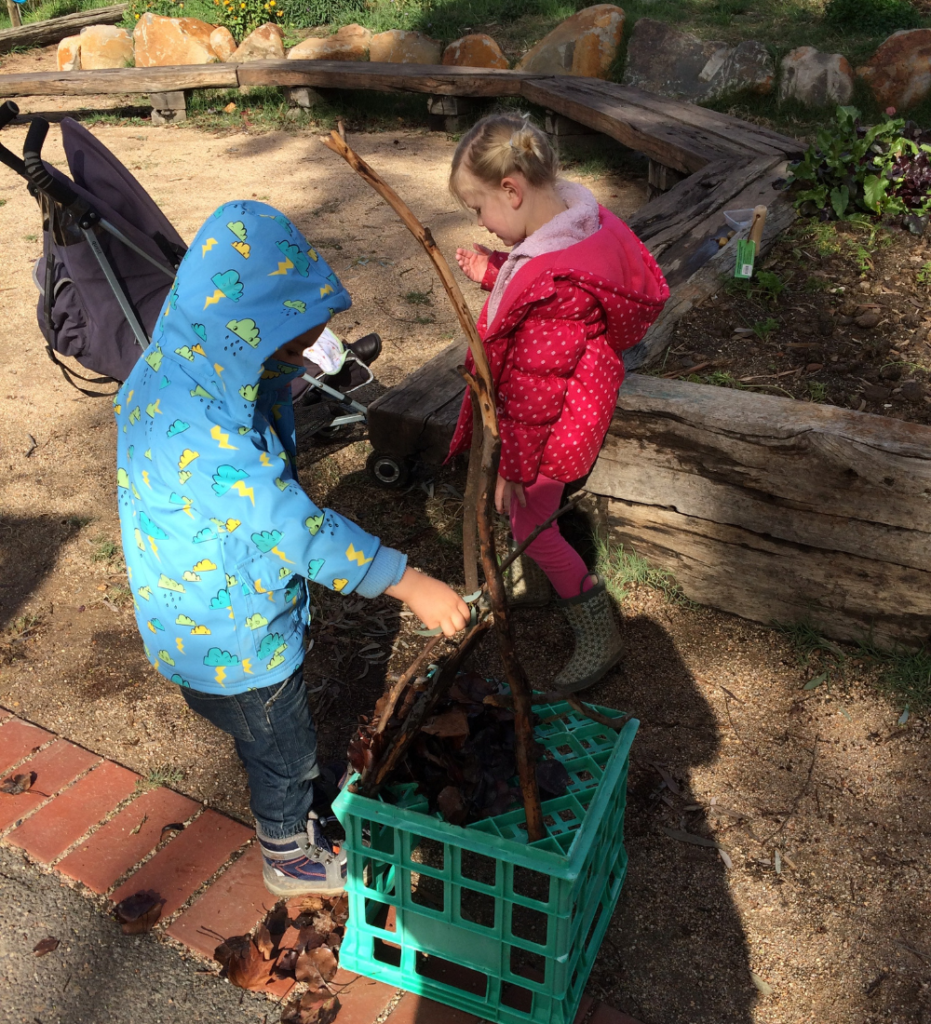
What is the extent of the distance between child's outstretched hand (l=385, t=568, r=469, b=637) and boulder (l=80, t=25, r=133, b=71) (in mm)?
10949

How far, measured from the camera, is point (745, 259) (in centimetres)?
393

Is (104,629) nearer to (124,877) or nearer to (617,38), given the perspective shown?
(124,877)

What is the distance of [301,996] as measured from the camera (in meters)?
2.01

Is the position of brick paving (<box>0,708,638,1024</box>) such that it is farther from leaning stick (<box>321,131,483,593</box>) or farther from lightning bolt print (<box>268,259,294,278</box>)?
lightning bolt print (<box>268,259,294,278</box>)

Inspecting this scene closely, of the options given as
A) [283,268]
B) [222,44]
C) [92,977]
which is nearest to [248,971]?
[92,977]

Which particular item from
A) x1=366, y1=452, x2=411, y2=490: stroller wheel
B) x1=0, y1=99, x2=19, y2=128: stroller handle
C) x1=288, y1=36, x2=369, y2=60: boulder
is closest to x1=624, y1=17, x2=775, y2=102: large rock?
x1=288, y1=36, x2=369, y2=60: boulder

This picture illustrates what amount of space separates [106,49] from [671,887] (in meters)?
11.4

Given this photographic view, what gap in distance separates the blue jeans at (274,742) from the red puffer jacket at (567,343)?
→ 2.96 feet

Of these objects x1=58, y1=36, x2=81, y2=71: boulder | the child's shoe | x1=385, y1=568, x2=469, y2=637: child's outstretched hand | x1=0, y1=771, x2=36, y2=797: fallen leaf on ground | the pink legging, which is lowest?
x1=0, y1=771, x2=36, y2=797: fallen leaf on ground

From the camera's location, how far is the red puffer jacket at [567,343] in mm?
2396

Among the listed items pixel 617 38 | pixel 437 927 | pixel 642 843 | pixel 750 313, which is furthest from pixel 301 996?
→ pixel 617 38

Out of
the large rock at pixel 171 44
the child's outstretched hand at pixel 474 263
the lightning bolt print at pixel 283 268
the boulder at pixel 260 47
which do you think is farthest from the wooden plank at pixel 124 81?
the lightning bolt print at pixel 283 268

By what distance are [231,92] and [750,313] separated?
735 centimetres

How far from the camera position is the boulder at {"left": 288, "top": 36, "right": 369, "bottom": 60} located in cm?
960
